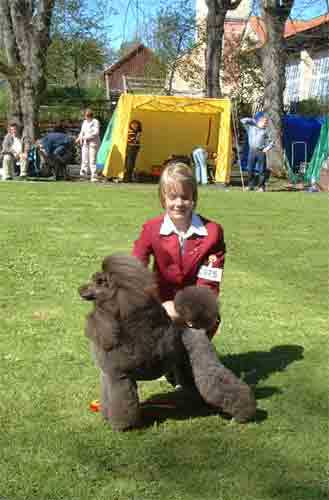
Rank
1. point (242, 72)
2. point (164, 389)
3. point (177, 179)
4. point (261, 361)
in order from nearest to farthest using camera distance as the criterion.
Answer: point (177, 179) → point (164, 389) → point (261, 361) → point (242, 72)

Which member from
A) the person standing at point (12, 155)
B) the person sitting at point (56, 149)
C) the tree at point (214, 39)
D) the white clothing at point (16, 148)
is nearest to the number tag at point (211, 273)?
the person standing at point (12, 155)

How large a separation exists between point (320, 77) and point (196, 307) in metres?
45.0

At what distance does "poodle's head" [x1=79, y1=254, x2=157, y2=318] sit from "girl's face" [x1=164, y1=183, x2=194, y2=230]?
73 centimetres

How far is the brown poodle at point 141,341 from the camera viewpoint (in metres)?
3.58

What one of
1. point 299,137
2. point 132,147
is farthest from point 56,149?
point 299,137

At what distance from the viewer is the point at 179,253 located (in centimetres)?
438

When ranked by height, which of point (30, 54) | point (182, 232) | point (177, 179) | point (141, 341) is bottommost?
point (141, 341)

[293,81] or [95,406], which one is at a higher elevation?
[293,81]

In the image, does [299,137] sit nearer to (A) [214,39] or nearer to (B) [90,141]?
→ (A) [214,39]

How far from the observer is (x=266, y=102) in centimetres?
2419

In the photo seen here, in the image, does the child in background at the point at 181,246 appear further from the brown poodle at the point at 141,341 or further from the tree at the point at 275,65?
the tree at the point at 275,65

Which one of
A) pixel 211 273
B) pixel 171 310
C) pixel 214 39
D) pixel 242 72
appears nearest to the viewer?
pixel 171 310

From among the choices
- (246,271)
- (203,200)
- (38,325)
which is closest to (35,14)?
(203,200)

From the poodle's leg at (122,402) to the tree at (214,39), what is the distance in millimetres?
22816
